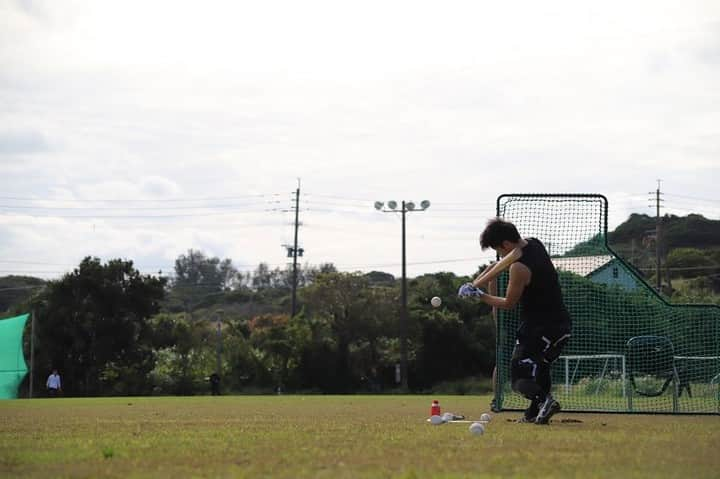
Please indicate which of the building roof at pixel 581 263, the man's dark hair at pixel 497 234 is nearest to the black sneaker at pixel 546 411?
the man's dark hair at pixel 497 234

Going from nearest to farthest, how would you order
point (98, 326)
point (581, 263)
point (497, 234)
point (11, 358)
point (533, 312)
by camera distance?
point (533, 312)
point (497, 234)
point (581, 263)
point (11, 358)
point (98, 326)

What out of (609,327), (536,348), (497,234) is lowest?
(536,348)

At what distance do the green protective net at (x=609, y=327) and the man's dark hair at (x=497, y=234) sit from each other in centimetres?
344

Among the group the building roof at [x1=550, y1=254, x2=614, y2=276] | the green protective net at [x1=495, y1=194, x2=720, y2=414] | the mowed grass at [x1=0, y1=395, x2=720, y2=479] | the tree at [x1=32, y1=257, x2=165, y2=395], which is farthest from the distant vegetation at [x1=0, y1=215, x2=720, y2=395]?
the mowed grass at [x1=0, y1=395, x2=720, y2=479]

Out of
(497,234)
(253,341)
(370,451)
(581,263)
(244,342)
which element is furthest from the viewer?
(253,341)

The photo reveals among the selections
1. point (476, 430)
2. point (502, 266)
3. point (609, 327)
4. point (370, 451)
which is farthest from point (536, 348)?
point (609, 327)

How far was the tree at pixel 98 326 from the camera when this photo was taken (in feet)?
189

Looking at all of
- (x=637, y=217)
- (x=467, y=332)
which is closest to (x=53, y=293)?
(x=467, y=332)

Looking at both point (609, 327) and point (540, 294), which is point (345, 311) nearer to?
point (609, 327)

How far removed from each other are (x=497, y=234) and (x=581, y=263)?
18.4 ft

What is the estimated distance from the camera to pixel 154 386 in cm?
5775

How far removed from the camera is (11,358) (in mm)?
43500

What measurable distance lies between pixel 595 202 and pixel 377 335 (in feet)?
158

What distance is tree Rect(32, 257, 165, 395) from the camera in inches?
2265
